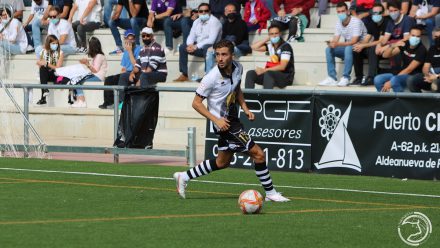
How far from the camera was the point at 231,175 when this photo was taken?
18.9m

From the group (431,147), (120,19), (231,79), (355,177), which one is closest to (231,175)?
(355,177)

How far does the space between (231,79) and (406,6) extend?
33.6 feet

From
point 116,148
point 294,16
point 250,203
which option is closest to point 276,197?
point 250,203

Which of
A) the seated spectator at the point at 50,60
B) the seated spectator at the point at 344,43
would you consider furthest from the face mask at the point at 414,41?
the seated spectator at the point at 50,60

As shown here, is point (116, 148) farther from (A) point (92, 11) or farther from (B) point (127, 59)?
(A) point (92, 11)

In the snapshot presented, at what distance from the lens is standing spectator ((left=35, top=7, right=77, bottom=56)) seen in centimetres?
2995

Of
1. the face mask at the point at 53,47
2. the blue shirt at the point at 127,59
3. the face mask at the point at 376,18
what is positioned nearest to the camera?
the face mask at the point at 376,18

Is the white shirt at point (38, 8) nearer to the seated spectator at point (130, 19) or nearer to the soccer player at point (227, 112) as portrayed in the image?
the seated spectator at point (130, 19)

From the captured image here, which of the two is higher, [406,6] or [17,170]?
[406,6]

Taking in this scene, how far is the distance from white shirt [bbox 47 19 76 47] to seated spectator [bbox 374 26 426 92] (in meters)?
10.1

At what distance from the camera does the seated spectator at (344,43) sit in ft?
79.8

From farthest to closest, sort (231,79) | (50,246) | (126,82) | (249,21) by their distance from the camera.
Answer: (249,21), (126,82), (231,79), (50,246)

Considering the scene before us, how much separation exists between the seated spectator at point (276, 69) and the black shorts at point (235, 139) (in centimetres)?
919

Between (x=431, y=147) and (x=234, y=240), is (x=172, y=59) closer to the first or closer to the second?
(x=431, y=147)
